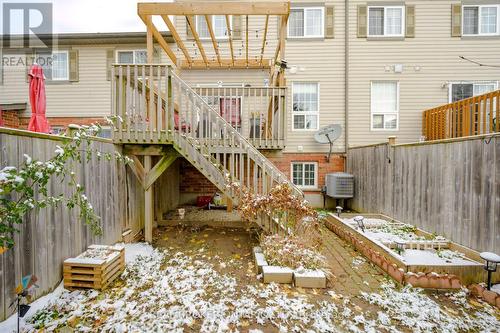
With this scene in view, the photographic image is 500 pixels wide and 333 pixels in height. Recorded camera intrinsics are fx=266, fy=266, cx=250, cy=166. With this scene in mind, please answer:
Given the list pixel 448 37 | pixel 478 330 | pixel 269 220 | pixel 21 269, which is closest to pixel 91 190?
pixel 21 269

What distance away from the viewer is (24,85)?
10.6 m

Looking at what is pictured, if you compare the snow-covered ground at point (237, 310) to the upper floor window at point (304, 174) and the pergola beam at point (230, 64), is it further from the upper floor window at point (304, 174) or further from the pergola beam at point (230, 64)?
the pergola beam at point (230, 64)

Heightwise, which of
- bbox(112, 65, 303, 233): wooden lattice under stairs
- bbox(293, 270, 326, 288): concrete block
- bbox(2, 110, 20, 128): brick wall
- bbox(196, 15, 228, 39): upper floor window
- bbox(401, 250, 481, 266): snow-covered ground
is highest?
bbox(196, 15, 228, 39): upper floor window

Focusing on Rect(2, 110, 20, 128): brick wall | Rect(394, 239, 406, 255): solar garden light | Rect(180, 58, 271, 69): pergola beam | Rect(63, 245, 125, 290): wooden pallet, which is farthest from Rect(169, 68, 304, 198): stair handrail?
Rect(2, 110, 20, 128): brick wall

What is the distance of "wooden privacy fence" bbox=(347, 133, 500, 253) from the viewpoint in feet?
13.7

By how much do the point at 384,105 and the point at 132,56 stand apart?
9.88m

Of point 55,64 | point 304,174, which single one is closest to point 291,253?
point 304,174

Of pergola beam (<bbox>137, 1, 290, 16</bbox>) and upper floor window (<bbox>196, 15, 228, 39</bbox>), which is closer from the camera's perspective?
pergola beam (<bbox>137, 1, 290, 16</bbox>)

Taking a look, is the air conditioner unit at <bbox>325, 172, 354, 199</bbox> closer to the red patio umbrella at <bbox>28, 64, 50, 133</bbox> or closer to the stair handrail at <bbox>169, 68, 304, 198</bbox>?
the stair handrail at <bbox>169, 68, 304, 198</bbox>

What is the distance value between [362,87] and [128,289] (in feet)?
32.2

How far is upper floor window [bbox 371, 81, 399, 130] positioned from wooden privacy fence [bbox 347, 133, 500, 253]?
2.57 m

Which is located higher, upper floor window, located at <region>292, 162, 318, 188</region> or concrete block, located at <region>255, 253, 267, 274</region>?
upper floor window, located at <region>292, 162, 318, 188</region>

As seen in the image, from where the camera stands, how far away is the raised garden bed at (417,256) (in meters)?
3.86

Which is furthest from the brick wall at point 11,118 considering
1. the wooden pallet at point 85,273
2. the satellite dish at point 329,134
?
the satellite dish at point 329,134
